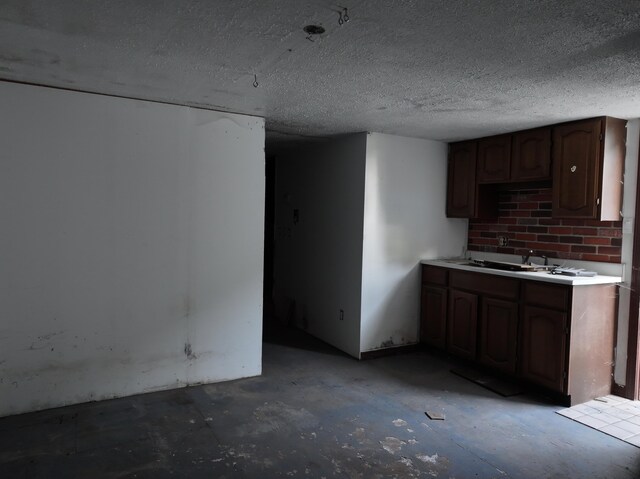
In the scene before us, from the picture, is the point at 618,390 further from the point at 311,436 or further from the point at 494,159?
the point at 311,436

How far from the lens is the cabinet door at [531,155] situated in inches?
146

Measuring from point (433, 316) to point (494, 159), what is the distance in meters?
1.61

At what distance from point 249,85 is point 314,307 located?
9.29 feet

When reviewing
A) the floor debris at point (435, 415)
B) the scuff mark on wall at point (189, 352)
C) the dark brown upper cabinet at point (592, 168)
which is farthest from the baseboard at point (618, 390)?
the scuff mark on wall at point (189, 352)

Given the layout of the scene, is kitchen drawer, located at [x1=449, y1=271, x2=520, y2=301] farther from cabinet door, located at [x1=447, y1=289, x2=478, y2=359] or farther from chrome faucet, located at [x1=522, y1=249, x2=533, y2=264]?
chrome faucet, located at [x1=522, y1=249, x2=533, y2=264]

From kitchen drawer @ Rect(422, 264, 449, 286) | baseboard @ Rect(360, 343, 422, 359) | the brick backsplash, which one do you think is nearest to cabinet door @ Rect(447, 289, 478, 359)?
kitchen drawer @ Rect(422, 264, 449, 286)

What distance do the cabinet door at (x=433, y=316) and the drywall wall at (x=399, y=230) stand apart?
90 mm

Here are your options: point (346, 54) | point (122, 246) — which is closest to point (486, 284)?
point (346, 54)

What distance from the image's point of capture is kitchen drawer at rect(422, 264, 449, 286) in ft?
14.3

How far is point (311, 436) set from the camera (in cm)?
278

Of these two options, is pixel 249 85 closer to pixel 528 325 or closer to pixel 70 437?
pixel 70 437

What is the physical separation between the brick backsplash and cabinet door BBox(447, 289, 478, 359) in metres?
0.72

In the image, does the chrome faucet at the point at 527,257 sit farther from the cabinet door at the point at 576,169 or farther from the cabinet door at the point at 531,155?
the cabinet door at the point at 531,155

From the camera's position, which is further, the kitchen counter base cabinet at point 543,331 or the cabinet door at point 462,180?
the cabinet door at point 462,180
